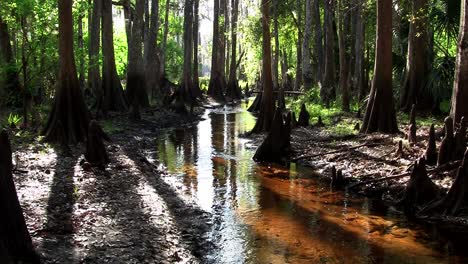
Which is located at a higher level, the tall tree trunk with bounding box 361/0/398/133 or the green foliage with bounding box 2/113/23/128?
the tall tree trunk with bounding box 361/0/398/133

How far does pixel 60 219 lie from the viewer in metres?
6.78

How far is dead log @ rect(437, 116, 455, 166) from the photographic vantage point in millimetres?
8555

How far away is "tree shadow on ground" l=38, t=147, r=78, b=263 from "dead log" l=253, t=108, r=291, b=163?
476cm

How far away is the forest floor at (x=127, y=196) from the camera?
6070mm

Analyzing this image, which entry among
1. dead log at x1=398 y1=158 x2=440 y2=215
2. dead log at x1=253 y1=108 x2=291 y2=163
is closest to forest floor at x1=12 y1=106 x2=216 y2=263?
dead log at x1=253 y1=108 x2=291 y2=163

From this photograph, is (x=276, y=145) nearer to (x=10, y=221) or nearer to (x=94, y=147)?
(x=94, y=147)

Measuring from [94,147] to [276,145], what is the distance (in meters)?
4.58

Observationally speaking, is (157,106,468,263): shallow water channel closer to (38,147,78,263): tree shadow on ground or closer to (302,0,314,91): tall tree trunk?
(38,147,78,263): tree shadow on ground

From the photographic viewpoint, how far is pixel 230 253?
646cm

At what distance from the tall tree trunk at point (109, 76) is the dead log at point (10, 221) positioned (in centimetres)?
1440

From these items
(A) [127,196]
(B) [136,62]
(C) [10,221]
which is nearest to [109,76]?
(B) [136,62]

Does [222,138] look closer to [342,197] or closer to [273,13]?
[342,197]

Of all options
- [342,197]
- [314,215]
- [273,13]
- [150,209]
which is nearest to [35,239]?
[150,209]

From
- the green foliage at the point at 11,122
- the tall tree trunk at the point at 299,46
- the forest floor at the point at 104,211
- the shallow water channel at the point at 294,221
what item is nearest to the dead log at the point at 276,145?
the shallow water channel at the point at 294,221
